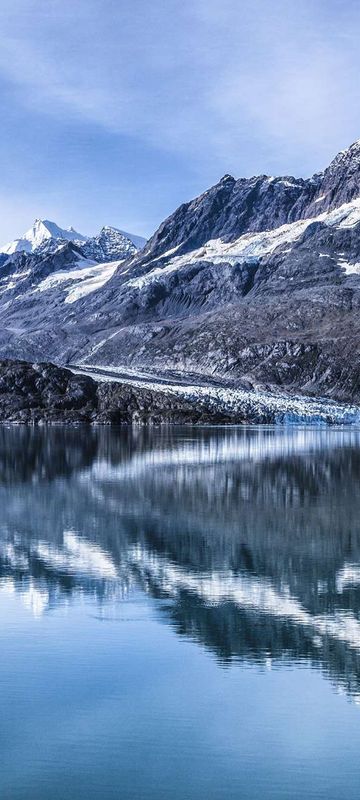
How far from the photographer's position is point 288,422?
196 metres

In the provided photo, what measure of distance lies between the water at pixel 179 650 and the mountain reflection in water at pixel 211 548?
0.37ft

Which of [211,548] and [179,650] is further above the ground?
[211,548]

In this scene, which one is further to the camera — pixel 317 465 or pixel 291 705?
pixel 317 465

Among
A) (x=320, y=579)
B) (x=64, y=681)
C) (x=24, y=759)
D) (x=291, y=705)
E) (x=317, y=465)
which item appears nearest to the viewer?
(x=24, y=759)

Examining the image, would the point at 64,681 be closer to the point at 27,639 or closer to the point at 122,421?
the point at 27,639

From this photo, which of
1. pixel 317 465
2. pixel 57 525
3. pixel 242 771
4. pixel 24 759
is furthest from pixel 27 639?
pixel 317 465

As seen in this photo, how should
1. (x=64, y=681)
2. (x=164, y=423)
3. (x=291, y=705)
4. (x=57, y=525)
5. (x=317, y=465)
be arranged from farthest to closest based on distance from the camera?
(x=164, y=423) < (x=317, y=465) < (x=57, y=525) < (x=64, y=681) < (x=291, y=705)

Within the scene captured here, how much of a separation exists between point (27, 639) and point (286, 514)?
25979mm

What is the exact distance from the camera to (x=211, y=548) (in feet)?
128

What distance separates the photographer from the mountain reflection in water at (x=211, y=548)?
25516mm

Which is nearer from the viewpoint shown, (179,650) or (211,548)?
(179,650)

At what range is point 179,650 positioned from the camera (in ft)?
77.8

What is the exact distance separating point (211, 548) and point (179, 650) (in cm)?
1521

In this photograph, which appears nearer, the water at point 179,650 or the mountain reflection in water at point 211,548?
the water at point 179,650
